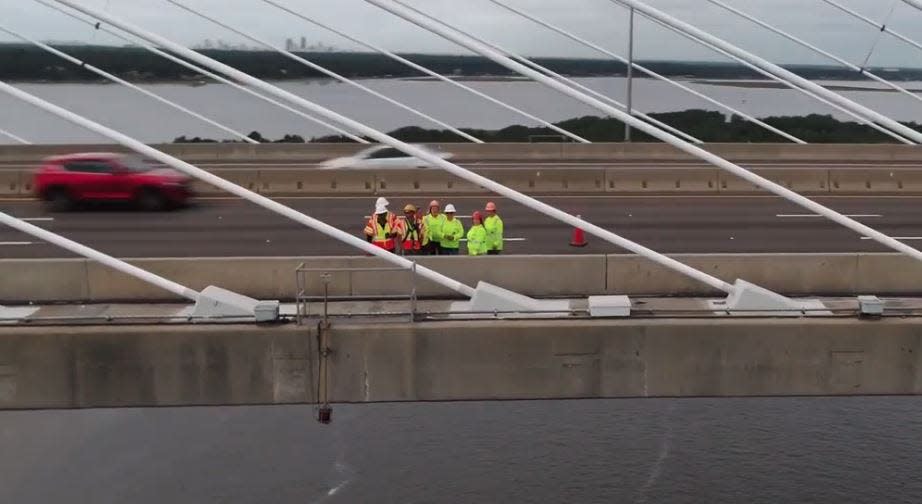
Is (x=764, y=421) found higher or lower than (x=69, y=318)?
lower

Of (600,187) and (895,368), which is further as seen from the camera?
(600,187)

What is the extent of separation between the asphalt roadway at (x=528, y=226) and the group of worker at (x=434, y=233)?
2.75m

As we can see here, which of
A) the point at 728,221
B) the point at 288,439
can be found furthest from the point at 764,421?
the point at 288,439

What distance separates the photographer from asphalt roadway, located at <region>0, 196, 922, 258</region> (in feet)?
61.9

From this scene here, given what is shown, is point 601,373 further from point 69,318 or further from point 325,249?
point 325,249

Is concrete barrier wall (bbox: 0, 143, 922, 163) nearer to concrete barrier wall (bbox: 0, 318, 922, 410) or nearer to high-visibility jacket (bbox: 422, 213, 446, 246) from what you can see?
high-visibility jacket (bbox: 422, 213, 446, 246)

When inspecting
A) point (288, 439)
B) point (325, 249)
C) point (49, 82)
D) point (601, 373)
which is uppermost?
point (49, 82)

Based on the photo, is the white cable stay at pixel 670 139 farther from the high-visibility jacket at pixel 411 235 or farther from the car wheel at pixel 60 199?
the car wheel at pixel 60 199

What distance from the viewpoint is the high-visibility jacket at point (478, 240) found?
611 inches

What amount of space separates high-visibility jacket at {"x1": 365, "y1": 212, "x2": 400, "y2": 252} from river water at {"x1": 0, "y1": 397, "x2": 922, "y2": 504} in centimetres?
624

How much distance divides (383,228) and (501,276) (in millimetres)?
2107

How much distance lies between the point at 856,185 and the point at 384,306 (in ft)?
65.9

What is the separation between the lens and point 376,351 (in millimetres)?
11375

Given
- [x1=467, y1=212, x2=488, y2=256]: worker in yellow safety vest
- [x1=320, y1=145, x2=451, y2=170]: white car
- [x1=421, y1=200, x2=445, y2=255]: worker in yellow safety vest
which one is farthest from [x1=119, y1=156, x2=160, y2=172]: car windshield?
[x1=467, y1=212, x2=488, y2=256]: worker in yellow safety vest
